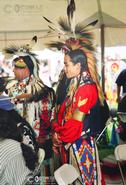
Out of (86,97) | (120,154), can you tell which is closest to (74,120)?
(86,97)

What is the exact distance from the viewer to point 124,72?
2.25 metres

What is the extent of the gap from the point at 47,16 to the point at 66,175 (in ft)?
3.64

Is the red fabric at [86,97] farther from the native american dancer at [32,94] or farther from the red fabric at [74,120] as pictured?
the native american dancer at [32,94]

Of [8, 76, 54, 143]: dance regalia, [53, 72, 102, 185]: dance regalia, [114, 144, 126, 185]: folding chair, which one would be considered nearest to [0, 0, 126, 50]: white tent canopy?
[8, 76, 54, 143]: dance regalia

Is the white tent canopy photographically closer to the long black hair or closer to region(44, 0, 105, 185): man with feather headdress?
region(44, 0, 105, 185): man with feather headdress

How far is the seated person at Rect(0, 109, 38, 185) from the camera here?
6.07 ft

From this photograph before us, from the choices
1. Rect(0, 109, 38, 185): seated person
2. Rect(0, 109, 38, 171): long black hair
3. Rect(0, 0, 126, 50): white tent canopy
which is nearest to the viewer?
Rect(0, 109, 38, 185): seated person

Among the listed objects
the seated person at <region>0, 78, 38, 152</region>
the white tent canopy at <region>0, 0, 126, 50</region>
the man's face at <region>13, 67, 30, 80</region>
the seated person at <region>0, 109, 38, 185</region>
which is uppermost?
the white tent canopy at <region>0, 0, 126, 50</region>

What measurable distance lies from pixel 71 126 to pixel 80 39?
24.7 inches

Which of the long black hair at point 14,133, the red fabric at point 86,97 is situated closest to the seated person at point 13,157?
the long black hair at point 14,133

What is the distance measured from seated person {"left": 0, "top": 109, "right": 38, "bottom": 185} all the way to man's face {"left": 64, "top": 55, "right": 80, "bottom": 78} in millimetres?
528

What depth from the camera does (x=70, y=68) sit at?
88.0 inches

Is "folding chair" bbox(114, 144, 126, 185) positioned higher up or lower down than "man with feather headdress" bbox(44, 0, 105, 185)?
lower down

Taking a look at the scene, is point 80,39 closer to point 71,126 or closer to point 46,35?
point 46,35
